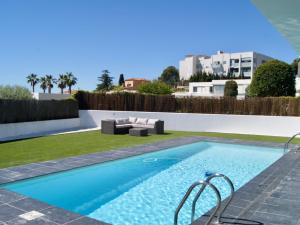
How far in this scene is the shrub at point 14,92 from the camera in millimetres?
19984

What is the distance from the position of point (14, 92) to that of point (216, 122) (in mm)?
13690

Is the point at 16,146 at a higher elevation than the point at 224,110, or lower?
lower

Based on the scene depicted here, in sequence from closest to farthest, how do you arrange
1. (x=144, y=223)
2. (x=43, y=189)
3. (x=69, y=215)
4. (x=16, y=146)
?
(x=69, y=215)
(x=144, y=223)
(x=43, y=189)
(x=16, y=146)

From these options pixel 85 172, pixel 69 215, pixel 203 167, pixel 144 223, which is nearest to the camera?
pixel 69 215

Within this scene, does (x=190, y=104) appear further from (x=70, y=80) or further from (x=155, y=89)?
(x=70, y=80)

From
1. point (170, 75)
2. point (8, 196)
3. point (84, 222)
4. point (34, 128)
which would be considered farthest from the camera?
point (170, 75)

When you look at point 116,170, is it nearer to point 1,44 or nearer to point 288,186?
point 288,186

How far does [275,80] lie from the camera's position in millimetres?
30281

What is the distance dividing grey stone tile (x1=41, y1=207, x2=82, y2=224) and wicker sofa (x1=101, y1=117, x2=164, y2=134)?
11421 millimetres

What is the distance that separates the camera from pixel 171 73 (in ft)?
297

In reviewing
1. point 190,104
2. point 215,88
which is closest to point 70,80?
point 215,88

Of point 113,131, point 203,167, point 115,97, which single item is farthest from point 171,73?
point 203,167

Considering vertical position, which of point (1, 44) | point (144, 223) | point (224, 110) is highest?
point (1, 44)

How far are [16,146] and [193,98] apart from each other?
12.4 meters
